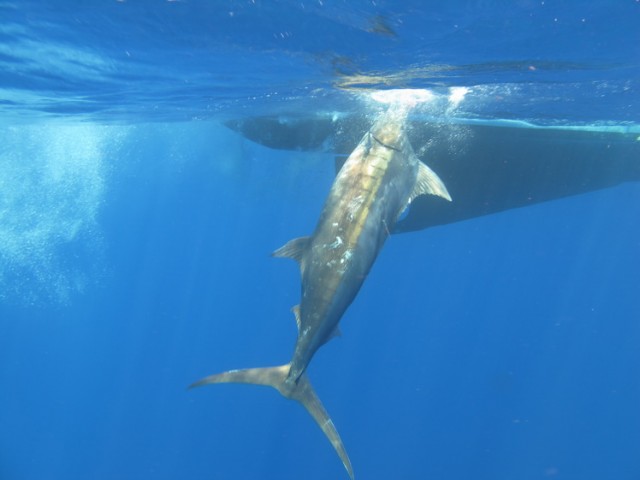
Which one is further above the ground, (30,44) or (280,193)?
(30,44)

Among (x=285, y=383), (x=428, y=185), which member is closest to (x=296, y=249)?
(x=285, y=383)

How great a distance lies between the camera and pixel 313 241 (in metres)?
6.04

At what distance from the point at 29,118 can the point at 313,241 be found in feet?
62.3

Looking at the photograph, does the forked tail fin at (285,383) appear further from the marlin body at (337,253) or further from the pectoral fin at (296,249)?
the pectoral fin at (296,249)

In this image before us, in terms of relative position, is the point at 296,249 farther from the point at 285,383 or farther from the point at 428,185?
the point at 428,185

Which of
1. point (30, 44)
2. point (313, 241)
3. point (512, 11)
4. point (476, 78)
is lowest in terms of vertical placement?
point (313, 241)

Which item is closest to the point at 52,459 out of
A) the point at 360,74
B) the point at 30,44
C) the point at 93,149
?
the point at 93,149

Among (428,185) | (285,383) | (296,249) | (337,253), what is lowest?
(285,383)

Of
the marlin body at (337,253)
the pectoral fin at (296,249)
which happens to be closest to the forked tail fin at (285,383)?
the marlin body at (337,253)

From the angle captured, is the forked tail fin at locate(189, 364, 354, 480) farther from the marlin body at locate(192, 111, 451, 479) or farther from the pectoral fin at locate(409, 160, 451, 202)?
the pectoral fin at locate(409, 160, 451, 202)

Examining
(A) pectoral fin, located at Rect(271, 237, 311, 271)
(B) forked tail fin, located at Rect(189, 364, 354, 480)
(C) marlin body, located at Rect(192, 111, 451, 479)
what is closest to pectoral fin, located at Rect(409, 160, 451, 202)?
(C) marlin body, located at Rect(192, 111, 451, 479)

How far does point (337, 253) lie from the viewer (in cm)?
572

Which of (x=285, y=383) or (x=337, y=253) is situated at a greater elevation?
(x=337, y=253)

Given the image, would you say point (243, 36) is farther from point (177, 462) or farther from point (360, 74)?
point (177, 462)
